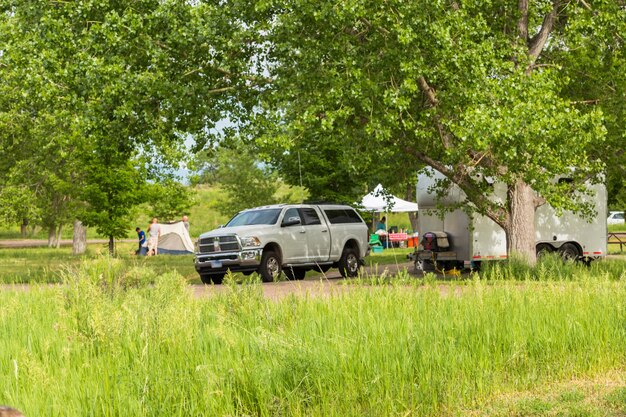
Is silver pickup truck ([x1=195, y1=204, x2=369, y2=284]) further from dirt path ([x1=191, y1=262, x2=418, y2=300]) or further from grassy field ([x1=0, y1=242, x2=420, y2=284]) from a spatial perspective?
dirt path ([x1=191, y1=262, x2=418, y2=300])

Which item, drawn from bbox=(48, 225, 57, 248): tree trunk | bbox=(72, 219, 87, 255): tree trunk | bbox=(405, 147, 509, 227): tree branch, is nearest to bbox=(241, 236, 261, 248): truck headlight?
bbox=(405, 147, 509, 227): tree branch

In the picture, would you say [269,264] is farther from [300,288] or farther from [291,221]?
[300,288]

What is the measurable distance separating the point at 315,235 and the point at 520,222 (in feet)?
18.3

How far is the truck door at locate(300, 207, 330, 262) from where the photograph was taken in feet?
85.7

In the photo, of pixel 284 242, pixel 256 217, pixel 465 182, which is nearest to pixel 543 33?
pixel 465 182

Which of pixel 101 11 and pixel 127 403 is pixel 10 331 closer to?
pixel 127 403

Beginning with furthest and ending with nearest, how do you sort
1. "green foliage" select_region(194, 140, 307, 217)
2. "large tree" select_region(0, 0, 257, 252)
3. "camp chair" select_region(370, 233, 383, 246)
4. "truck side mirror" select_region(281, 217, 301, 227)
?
"green foliage" select_region(194, 140, 307, 217), "camp chair" select_region(370, 233, 383, 246), "truck side mirror" select_region(281, 217, 301, 227), "large tree" select_region(0, 0, 257, 252)

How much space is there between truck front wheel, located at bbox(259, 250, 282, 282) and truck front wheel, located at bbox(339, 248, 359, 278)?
235cm

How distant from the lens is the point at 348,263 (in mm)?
27203

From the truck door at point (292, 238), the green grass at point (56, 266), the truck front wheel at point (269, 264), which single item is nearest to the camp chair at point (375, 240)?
the green grass at point (56, 266)

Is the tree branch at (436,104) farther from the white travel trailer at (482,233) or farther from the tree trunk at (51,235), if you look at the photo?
the tree trunk at (51,235)

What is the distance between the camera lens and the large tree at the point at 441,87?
64.6ft

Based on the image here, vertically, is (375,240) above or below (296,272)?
above

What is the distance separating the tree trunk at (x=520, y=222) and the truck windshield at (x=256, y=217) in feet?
19.9
